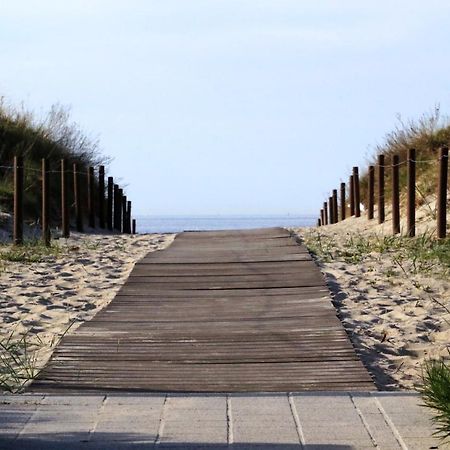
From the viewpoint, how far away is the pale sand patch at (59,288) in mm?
8508

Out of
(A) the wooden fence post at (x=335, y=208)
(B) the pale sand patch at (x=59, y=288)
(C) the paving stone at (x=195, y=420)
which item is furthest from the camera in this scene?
(A) the wooden fence post at (x=335, y=208)

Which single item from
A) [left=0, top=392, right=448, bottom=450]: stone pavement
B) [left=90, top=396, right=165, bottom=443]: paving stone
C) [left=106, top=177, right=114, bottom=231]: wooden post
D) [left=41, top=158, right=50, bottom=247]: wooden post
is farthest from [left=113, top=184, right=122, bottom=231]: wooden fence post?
[left=90, top=396, right=165, bottom=443]: paving stone

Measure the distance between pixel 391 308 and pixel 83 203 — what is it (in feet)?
48.0

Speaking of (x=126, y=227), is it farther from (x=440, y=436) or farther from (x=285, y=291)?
(x=440, y=436)

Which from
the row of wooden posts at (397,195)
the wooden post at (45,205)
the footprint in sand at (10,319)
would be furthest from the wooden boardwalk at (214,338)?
the wooden post at (45,205)

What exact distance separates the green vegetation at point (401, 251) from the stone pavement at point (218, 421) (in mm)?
5285

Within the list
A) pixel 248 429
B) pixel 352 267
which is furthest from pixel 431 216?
pixel 248 429

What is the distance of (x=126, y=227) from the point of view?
2473 cm

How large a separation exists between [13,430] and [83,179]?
18.8m

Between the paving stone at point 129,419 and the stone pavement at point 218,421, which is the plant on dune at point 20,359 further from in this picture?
the paving stone at point 129,419

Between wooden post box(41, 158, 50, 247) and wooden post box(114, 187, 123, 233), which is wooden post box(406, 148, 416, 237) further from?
wooden post box(114, 187, 123, 233)

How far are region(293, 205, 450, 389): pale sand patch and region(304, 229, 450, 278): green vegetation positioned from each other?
0.02m

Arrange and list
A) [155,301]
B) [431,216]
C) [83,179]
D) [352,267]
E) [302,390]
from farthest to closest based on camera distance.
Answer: [83,179] → [431,216] → [352,267] → [155,301] → [302,390]

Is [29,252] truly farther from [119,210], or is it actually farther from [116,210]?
[119,210]
